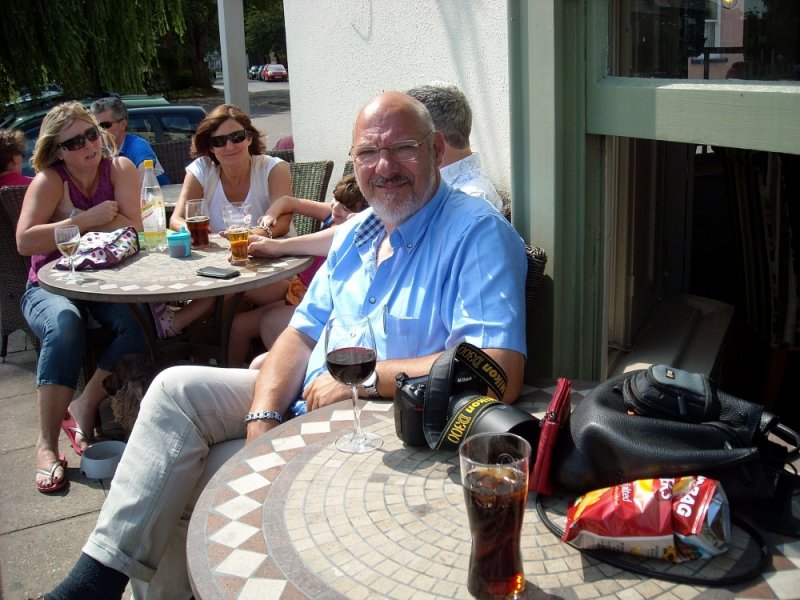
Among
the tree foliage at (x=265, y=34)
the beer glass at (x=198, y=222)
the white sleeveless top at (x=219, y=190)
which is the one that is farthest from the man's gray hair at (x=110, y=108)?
the tree foliage at (x=265, y=34)

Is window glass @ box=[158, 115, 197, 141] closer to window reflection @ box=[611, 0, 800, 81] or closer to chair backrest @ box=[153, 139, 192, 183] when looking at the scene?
chair backrest @ box=[153, 139, 192, 183]

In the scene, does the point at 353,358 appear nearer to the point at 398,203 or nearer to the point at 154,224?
the point at 398,203

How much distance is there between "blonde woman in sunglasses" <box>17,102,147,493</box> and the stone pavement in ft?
0.37

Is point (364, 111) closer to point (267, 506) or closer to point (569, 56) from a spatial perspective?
point (569, 56)

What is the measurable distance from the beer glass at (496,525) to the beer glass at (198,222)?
3043 mm

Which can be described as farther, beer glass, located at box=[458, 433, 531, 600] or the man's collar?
the man's collar

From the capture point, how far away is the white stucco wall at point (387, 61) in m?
3.45

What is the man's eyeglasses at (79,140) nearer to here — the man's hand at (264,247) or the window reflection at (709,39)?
the man's hand at (264,247)

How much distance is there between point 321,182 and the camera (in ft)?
16.2

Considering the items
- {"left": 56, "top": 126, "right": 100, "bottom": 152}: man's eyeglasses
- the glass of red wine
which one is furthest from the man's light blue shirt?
{"left": 56, "top": 126, "right": 100, "bottom": 152}: man's eyeglasses

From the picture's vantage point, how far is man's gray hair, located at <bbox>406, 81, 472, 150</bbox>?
308 centimetres

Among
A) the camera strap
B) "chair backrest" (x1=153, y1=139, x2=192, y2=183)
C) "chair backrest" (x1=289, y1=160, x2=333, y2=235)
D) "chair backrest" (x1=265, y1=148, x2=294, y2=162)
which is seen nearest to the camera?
the camera strap

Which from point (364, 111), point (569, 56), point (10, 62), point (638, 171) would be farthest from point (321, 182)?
point (10, 62)

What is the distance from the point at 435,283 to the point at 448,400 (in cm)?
63
